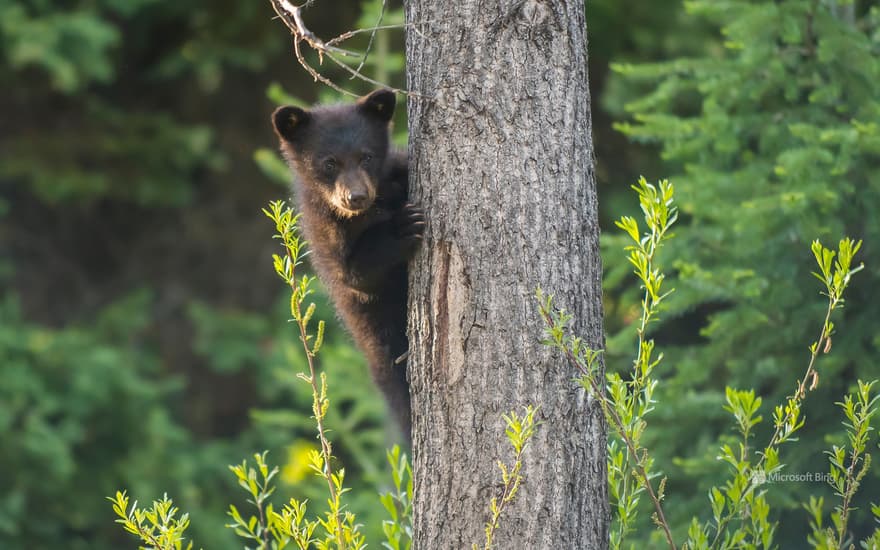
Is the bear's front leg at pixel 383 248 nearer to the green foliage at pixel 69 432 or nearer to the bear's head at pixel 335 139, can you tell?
the bear's head at pixel 335 139

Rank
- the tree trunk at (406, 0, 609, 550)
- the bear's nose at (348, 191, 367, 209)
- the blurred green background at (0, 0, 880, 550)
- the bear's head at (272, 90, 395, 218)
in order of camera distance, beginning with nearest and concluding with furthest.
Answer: the tree trunk at (406, 0, 609, 550) → the bear's nose at (348, 191, 367, 209) → the bear's head at (272, 90, 395, 218) → the blurred green background at (0, 0, 880, 550)

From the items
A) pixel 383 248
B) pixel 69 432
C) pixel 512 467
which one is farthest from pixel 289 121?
pixel 69 432

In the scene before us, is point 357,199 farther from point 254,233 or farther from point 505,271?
point 254,233

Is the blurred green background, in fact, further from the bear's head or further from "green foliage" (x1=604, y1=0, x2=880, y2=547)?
the bear's head

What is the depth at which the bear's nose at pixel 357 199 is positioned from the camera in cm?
422

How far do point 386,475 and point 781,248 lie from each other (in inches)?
151

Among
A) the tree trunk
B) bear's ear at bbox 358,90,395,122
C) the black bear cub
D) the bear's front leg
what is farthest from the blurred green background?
the tree trunk

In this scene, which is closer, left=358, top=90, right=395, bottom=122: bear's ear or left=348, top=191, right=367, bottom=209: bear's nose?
left=348, top=191, right=367, bottom=209: bear's nose

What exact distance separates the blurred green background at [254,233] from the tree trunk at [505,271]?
187 centimetres

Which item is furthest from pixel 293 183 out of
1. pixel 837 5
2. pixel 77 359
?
pixel 77 359

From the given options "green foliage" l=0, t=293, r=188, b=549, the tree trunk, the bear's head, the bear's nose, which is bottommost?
the tree trunk

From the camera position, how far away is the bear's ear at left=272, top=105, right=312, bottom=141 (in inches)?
186

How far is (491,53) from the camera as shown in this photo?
336 centimetres

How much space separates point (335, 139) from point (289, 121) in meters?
0.25
